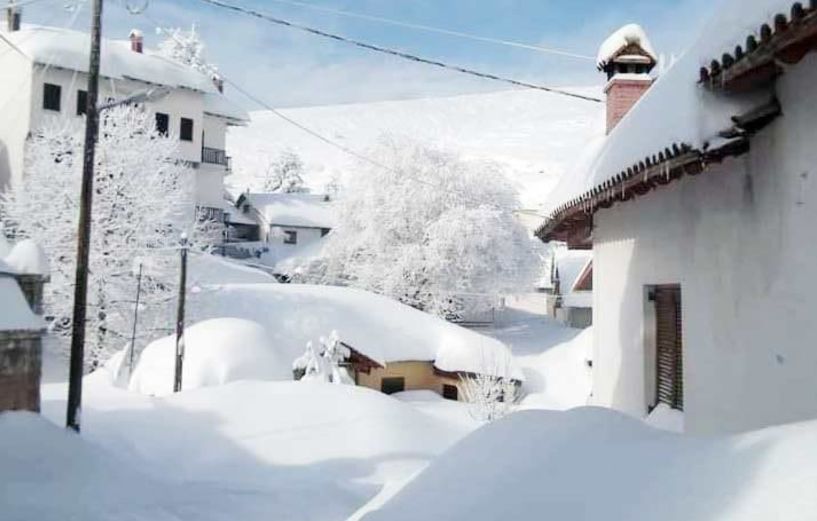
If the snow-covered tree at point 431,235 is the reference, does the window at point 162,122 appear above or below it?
above

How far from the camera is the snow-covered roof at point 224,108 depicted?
135 feet

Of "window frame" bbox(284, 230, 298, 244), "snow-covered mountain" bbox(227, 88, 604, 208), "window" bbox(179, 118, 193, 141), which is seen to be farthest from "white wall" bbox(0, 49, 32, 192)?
"snow-covered mountain" bbox(227, 88, 604, 208)

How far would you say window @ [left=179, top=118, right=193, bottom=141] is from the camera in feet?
125

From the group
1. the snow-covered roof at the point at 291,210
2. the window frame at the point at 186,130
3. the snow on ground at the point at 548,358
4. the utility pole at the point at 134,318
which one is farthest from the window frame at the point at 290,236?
the utility pole at the point at 134,318

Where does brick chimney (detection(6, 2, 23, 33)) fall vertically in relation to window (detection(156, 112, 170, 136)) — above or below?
above

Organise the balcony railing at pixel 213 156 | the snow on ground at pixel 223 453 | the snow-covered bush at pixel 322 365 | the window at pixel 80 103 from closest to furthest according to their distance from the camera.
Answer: the snow on ground at pixel 223 453 → the snow-covered bush at pixel 322 365 → the window at pixel 80 103 → the balcony railing at pixel 213 156

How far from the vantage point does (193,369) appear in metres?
19.6

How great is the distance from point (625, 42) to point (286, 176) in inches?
2345

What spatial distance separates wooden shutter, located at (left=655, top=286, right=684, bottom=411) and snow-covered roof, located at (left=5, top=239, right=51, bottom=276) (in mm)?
10992

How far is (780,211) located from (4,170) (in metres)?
35.7

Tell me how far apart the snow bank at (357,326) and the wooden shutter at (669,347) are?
21.4m

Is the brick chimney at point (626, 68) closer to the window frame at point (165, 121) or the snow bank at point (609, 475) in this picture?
the snow bank at point (609, 475)

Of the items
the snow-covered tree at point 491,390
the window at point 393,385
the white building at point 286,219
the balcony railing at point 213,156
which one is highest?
the balcony railing at point 213,156

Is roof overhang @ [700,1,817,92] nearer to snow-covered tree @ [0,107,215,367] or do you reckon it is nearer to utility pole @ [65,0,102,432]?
utility pole @ [65,0,102,432]
